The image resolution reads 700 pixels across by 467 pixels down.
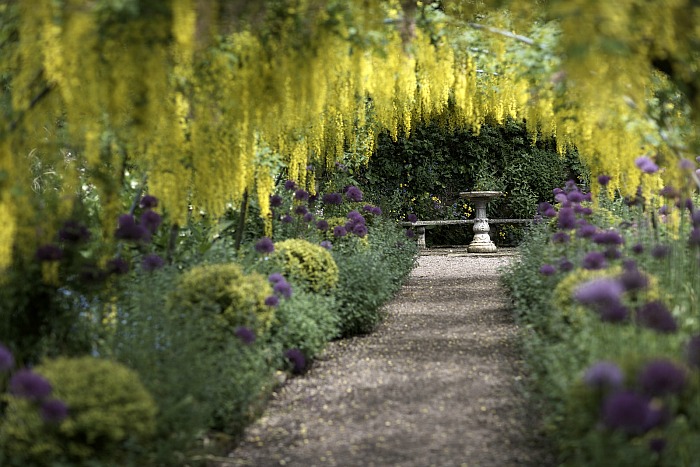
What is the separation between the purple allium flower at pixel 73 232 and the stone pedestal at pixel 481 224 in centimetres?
1033

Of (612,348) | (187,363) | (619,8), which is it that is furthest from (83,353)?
(619,8)

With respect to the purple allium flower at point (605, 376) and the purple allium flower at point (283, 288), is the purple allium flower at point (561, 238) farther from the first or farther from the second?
the purple allium flower at point (605, 376)

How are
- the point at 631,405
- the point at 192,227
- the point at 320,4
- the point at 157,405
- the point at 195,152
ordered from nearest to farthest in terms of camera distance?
the point at 631,405, the point at 157,405, the point at 320,4, the point at 195,152, the point at 192,227

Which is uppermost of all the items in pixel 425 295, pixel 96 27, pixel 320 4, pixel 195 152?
pixel 320 4

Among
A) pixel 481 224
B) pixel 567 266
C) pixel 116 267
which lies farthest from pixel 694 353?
pixel 481 224

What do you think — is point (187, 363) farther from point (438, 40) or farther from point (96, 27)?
point (438, 40)

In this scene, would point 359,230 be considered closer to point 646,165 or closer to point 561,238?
point 561,238

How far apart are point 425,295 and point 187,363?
17.7ft

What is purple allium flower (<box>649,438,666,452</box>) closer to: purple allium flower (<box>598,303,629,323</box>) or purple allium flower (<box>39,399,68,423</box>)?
purple allium flower (<box>598,303,629,323</box>)

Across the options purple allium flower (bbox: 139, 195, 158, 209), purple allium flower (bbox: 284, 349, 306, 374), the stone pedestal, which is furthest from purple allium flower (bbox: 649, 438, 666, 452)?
the stone pedestal

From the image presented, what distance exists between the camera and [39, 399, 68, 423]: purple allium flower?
3115 mm

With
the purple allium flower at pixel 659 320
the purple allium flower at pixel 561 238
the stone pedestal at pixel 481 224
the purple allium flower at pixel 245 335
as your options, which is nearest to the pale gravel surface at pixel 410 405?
the purple allium flower at pixel 245 335

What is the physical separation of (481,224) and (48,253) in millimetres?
10968

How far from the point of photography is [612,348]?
11.6 ft
